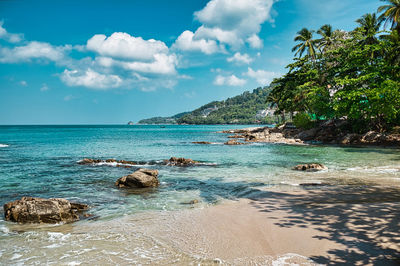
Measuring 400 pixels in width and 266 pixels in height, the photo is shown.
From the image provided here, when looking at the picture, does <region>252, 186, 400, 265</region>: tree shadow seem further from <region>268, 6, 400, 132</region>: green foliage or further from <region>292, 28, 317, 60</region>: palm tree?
<region>292, 28, 317, 60</region>: palm tree

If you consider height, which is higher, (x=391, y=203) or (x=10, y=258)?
(x=391, y=203)

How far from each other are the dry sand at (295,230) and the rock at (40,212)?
9.37 ft

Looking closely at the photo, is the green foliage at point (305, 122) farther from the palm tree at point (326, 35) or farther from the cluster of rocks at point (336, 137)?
the palm tree at point (326, 35)

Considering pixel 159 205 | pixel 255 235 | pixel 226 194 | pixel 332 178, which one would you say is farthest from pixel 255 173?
pixel 255 235

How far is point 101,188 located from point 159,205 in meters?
4.44

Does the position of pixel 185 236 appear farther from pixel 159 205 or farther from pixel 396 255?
pixel 396 255

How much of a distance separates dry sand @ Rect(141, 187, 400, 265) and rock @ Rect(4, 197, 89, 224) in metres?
2.86

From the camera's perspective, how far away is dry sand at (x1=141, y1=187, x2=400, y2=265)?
507 centimetres

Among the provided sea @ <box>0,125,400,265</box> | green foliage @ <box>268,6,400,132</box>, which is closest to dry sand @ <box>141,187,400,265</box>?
sea @ <box>0,125,400,265</box>

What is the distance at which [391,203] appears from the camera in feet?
25.6

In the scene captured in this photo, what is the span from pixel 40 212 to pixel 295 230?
280 inches

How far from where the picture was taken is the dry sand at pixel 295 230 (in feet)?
16.6

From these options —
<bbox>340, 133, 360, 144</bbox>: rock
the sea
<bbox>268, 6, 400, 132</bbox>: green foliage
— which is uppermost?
<bbox>268, 6, 400, 132</bbox>: green foliage

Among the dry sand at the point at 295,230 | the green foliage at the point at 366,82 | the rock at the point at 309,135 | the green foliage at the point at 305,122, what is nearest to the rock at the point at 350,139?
the green foliage at the point at 366,82
